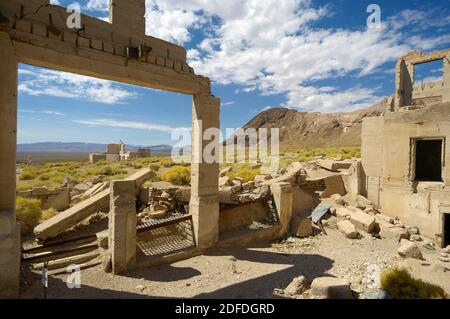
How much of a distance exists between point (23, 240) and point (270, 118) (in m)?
92.4

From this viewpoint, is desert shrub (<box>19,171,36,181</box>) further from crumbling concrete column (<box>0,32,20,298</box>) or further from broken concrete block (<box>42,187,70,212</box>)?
crumbling concrete column (<box>0,32,20,298</box>)

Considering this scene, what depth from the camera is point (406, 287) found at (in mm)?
5094

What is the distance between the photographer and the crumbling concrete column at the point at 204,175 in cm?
712

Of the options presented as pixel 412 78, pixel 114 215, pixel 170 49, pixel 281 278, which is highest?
pixel 412 78

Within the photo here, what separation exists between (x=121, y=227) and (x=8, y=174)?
229 centimetres

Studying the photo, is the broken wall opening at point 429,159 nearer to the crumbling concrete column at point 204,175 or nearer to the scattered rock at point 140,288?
the crumbling concrete column at point 204,175

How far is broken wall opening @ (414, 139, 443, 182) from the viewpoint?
12.5 meters

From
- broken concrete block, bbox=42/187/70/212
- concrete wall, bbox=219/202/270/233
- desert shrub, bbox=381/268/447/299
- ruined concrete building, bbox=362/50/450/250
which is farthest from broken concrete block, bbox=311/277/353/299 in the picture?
broken concrete block, bbox=42/187/70/212

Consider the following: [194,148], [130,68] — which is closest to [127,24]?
[130,68]

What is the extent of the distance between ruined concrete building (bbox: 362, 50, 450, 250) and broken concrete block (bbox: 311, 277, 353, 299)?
674 cm

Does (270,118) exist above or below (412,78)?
above

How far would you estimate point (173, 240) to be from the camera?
730 centimetres

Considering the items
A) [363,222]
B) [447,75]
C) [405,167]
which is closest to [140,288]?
[363,222]
